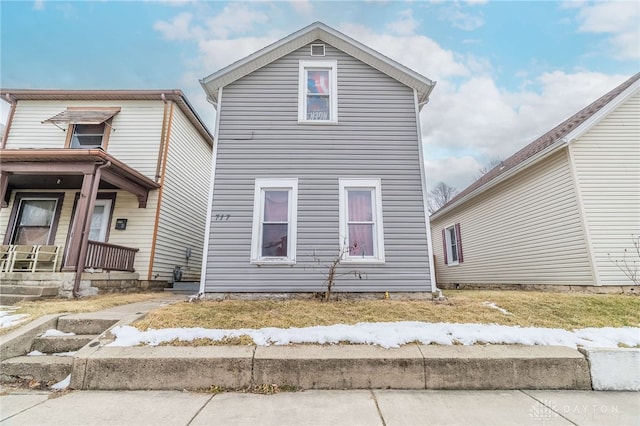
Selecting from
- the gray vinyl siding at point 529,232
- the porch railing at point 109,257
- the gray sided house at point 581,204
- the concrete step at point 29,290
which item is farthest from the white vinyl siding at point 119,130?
the gray vinyl siding at point 529,232

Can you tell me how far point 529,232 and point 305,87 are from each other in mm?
7622

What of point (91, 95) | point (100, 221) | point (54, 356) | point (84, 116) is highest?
point (91, 95)

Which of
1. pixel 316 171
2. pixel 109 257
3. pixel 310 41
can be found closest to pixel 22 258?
pixel 109 257

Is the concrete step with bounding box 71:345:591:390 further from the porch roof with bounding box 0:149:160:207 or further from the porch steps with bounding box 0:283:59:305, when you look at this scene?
the porch roof with bounding box 0:149:160:207

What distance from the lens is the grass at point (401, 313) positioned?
12.9 ft

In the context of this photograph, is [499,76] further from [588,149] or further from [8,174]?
[8,174]

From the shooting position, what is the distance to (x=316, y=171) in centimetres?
646

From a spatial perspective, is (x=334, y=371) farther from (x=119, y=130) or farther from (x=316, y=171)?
(x=119, y=130)

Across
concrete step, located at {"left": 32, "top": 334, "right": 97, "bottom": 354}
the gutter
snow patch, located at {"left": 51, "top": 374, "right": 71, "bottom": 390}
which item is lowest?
snow patch, located at {"left": 51, "top": 374, "right": 71, "bottom": 390}

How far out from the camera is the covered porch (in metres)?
6.68

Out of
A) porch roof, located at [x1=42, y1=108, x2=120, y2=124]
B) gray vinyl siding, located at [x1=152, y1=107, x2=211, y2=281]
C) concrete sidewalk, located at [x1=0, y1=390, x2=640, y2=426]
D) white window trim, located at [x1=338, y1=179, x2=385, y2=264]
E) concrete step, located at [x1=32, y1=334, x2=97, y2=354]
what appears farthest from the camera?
gray vinyl siding, located at [x1=152, y1=107, x2=211, y2=281]

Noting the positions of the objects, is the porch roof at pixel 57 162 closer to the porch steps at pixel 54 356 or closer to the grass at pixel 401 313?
the porch steps at pixel 54 356

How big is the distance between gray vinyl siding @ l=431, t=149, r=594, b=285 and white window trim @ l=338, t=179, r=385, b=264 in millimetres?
4955

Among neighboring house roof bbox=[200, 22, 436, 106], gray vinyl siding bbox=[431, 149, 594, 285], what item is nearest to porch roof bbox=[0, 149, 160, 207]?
neighboring house roof bbox=[200, 22, 436, 106]
